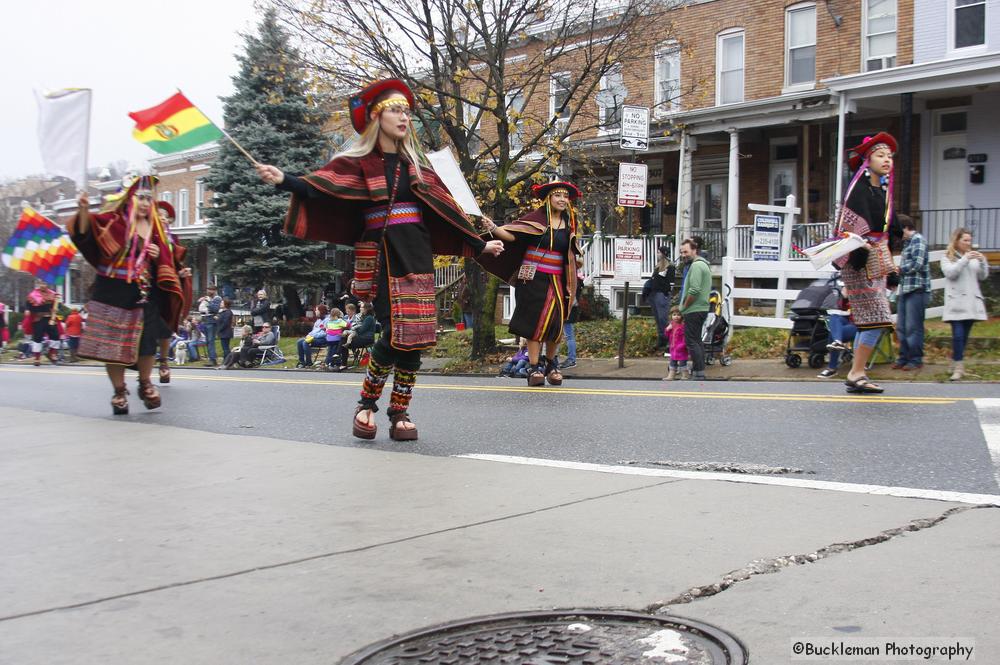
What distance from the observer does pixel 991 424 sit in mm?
6445

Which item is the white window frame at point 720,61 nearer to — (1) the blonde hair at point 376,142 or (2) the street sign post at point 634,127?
(2) the street sign post at point 634,127

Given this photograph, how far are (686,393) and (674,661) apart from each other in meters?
6.69

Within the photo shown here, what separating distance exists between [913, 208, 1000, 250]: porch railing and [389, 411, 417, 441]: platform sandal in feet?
57.1

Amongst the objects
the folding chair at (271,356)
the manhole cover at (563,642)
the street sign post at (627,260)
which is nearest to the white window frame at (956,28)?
the street sign post at (627,260)

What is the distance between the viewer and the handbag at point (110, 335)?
874cm

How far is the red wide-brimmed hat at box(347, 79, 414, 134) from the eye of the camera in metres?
6.52

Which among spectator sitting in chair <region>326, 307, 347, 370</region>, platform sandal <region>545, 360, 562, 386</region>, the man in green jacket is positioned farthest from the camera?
spectator sitting in chair <region>326, 307, 347, 370</region>

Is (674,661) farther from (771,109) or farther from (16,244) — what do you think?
(771,109)

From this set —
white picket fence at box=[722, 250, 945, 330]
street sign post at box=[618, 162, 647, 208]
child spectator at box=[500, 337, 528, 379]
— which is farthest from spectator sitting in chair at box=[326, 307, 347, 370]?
white picket fence at box=[722, 250, 945, 330]

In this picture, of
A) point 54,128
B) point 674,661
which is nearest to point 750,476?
point 674,661

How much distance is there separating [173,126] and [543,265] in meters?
4.74

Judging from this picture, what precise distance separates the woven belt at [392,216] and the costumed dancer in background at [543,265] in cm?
417

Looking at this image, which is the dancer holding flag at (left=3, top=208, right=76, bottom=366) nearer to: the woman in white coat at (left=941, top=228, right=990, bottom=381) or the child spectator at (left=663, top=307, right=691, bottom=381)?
the child spectator at (left=663, top=307, right=691, bottom=381)

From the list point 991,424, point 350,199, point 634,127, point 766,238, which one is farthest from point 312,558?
point 766,238
